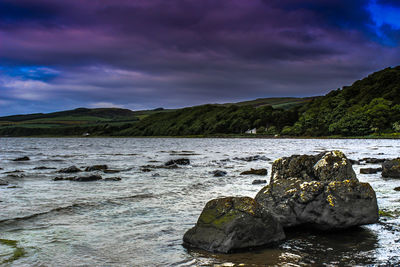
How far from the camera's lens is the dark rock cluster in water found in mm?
7215

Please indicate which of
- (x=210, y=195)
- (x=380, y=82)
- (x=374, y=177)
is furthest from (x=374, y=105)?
(x=210, y=195)

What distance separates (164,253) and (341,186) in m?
4.72

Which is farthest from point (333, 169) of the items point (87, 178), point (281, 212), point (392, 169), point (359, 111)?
point (359, 111)

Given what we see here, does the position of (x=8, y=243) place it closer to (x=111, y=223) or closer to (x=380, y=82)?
(x=111, y=223)

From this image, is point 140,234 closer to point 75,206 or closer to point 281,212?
point 281,212

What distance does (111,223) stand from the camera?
9.73 m

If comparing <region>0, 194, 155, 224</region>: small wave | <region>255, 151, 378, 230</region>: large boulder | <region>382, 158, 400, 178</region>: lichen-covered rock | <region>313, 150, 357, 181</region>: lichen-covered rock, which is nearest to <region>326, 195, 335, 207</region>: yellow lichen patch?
<region>255, 151, 378, 230</region>: large boulder

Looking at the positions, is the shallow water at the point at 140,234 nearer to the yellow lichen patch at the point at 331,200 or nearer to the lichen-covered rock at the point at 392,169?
the yellow lichen patch at the point at 331,200

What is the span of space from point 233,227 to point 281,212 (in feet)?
6.18

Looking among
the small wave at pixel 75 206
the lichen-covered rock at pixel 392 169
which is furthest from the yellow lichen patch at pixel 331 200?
the lichen-covered rock at pixel 392 169

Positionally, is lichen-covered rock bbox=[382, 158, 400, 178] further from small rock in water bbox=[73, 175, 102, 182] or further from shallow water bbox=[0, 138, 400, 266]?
small rock in water bbox=[73, 175, 102, 182]

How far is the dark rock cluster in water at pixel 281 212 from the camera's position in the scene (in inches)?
284

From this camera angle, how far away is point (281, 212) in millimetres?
8484

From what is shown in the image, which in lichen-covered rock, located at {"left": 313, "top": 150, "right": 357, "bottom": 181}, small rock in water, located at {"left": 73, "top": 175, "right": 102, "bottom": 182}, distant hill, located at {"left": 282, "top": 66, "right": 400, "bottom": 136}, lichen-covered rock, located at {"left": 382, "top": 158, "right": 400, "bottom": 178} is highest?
distant hill, located at {"left": 282, "top": 66, "right": 400, "bottom": 136}
